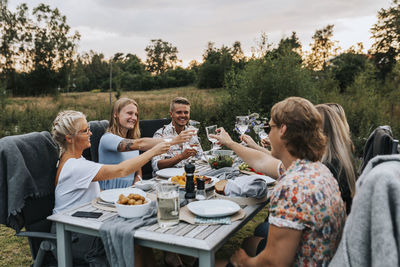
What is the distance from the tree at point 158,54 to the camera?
131 feet

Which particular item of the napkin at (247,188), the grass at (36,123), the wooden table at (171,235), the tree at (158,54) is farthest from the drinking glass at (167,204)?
the tree at (158,54)

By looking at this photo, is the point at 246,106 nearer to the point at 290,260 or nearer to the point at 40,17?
the point at 290,260

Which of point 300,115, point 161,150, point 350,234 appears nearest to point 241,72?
point 161,150

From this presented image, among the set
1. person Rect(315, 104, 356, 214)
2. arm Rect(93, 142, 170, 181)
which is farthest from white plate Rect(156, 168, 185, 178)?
person Rect(315, 104, 356, 214)

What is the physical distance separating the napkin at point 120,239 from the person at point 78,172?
408 mm

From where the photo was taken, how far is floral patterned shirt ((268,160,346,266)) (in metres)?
1.42

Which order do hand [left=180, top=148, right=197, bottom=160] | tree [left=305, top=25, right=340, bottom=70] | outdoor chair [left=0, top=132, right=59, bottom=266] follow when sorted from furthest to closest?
tree [left=305, top=25, right=340, bottom=70], hand [left=180, top=148, right=197, bottom=160], outdoor chair [left=0, top=132, right=59, bottom=266]

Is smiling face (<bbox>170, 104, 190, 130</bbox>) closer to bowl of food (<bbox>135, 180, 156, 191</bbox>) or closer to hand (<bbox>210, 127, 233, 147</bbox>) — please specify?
hand (<bbox>210, 127, 233, 147</bbox>)

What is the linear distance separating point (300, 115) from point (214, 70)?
17418 mm

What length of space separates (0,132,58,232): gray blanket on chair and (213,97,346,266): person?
5.03ft

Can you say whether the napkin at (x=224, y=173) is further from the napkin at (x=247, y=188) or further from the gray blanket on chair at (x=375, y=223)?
the gray blanket on chair at (x=375, y=223)

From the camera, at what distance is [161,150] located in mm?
2551

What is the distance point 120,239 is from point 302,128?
1161mm

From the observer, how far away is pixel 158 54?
40469 millimetres
